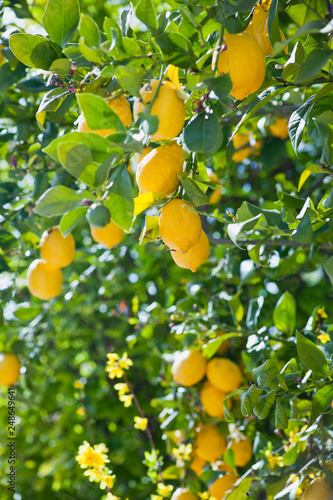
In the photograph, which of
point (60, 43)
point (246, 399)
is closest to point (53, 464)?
point (246, 399)

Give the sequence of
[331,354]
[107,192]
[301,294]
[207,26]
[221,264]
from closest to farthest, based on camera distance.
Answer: [107,192] < [207,26] < [331,354] < [221,264] < [301,294]

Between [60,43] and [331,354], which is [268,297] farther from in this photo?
[60,43]

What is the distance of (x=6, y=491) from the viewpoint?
5.89 feet

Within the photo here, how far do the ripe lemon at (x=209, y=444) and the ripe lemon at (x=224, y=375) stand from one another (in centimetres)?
14

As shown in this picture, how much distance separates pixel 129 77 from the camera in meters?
0.54

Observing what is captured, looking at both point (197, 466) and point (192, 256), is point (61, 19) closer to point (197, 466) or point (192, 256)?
point (192, 256)

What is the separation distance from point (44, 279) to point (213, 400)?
20.2 inches

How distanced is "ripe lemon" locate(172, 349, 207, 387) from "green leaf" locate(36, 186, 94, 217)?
0.77 m

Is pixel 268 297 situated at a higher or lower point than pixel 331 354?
lower

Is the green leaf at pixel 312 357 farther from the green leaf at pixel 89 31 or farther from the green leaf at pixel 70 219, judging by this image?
the green leaf at pixel 89 31

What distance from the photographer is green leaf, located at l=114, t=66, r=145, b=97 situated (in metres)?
0.53

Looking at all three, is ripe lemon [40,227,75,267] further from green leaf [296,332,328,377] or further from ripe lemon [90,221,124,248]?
green leaf [296,332,328,377]

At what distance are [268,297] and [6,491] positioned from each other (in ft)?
4.07

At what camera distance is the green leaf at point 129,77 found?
53 cm
